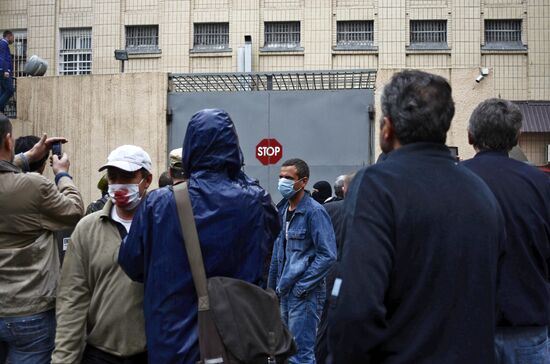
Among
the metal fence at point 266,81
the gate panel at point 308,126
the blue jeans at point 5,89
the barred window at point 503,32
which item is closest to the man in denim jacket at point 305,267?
the gate panel at point 308,126

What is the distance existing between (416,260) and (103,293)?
6.05 feet

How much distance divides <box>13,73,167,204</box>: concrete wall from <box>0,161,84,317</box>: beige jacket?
782cm

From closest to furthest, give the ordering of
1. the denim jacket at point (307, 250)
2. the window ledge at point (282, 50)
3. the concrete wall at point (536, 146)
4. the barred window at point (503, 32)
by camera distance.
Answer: the denim jacket at point (307, 250)
the concrete wall at point (536, 146)
the barred window at point (503, 32)
the window ledge at point (282, 50)

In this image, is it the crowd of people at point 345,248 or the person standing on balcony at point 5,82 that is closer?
the crowd of people at point 345,248

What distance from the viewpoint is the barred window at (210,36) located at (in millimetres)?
20656

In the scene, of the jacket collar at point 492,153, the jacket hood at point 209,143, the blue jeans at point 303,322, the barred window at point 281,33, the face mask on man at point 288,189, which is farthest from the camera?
the barred window at point 281,33

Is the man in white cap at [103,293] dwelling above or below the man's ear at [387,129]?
below

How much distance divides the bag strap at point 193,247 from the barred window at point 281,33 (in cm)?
1771

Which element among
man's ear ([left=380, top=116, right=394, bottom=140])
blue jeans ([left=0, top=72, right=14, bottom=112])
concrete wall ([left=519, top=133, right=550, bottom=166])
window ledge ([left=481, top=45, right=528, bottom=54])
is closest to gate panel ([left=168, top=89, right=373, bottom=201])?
blue jeans ([left=0, top=72, right=14, bottom=112])

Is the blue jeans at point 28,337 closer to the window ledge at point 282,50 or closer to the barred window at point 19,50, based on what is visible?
the window ledge at point 282,50

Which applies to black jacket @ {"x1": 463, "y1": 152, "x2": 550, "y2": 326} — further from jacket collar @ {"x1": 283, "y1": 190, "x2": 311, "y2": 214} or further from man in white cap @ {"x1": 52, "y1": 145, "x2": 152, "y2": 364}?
jacket collar @ {"x1": 283, "y1": 190, "x2": 311, "y2": 214}

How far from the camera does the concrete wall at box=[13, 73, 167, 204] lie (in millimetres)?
11938

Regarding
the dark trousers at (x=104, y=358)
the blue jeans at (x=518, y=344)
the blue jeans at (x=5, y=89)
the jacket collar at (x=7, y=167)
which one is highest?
the blue jeans at (x=5, y=89)

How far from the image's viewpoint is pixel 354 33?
66.4 ft
